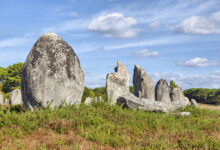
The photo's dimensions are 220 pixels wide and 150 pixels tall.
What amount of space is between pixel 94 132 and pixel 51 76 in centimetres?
458

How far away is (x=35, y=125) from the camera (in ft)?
30.5

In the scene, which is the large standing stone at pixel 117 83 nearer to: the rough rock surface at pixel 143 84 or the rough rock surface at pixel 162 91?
the rough rock surface at pixel 143 84

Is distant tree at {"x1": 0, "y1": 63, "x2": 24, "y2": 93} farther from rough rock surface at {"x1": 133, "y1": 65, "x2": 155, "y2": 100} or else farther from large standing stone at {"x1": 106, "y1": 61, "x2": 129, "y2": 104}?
large standing stone at {"x1": 106, "y1": 61, "x2": 129, "y2": 104}

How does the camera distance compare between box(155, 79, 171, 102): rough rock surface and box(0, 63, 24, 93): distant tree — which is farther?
box(0, 63, 24, 93): distant tree

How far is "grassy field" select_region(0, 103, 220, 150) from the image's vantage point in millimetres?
7535

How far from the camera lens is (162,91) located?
26125mm

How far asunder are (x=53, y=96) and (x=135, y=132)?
189 inches

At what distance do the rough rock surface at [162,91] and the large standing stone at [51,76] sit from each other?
14.5 m

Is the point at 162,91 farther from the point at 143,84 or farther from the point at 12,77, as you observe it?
the point at 12,77

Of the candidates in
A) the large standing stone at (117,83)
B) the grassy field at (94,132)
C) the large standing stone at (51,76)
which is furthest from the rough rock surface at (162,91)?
the large standing stone at (51,76)

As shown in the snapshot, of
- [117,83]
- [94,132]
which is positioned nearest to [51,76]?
[94,132]

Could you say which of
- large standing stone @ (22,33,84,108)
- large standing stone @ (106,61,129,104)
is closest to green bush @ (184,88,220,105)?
large standing stone @ (106,61,129,104)

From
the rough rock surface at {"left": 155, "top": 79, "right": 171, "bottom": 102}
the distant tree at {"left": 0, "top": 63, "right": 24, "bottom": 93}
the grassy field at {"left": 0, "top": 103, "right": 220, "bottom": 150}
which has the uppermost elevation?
the distant tree at {"left": 0, "top": 63, "right": 24, "bottom": 93}

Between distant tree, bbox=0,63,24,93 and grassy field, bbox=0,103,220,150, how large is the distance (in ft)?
150
